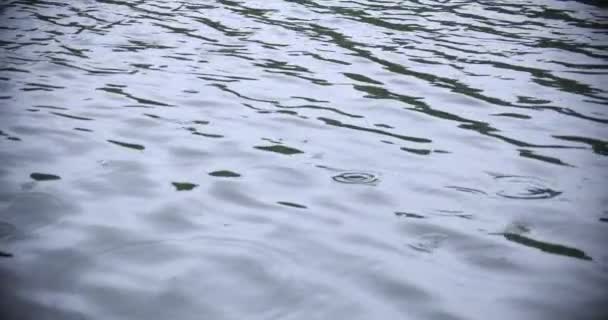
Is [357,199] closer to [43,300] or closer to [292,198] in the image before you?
[292,198]

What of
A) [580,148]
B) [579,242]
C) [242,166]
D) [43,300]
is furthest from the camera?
[580,148]

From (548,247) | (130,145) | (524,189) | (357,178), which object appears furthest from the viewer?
(130,145)

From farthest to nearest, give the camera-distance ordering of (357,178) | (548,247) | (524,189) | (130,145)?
(130,145) < (357,178) < (524,189) < (548,247)

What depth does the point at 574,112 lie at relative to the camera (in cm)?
480

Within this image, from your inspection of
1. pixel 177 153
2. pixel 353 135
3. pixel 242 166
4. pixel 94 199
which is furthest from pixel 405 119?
pixel 94 199

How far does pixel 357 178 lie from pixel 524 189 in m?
1.06

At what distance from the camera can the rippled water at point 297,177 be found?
A: 2377 millimetres

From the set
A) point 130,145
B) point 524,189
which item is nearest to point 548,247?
point 524,189

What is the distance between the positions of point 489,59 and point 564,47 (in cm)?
128

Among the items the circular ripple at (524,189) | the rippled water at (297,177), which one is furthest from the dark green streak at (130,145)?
the circular ripple at (524,189)

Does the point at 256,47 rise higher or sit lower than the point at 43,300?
higher

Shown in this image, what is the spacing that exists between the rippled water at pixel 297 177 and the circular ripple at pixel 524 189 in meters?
0.02

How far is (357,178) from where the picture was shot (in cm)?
349

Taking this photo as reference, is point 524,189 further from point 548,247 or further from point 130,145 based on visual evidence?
point 130,145
